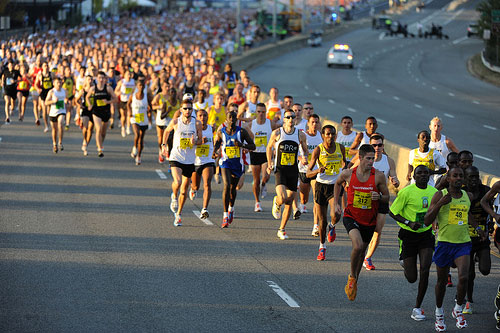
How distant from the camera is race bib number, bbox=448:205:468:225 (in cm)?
1017

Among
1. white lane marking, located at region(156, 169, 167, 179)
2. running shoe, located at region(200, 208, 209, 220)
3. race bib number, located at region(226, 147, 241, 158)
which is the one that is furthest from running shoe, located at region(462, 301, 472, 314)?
white lane marking, located at region(156, 169, 167, 179)

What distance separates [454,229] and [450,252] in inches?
9.6

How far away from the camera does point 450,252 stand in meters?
10.2

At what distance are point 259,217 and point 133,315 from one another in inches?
261

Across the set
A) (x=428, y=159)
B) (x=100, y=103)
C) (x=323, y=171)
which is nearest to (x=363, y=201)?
(x=323, y=171)

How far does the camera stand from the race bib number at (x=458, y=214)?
10172 millimetres

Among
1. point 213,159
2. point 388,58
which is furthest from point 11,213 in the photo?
point 388,58

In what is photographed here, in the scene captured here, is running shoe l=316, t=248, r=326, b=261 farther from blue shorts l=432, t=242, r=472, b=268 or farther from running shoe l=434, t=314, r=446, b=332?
running shoe l=434, t=314, r=446, b=332

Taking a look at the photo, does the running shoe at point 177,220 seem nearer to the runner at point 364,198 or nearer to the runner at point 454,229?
the runner at point 364,198

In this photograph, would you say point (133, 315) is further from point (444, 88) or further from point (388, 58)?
point (388, 58)

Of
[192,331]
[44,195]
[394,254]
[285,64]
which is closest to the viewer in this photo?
[192,331]

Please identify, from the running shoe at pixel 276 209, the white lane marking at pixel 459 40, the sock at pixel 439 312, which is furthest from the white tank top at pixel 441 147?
the white lane marking at pixel 459 40

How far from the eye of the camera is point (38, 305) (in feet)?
34.0

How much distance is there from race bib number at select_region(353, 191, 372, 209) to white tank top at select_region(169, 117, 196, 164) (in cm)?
486
